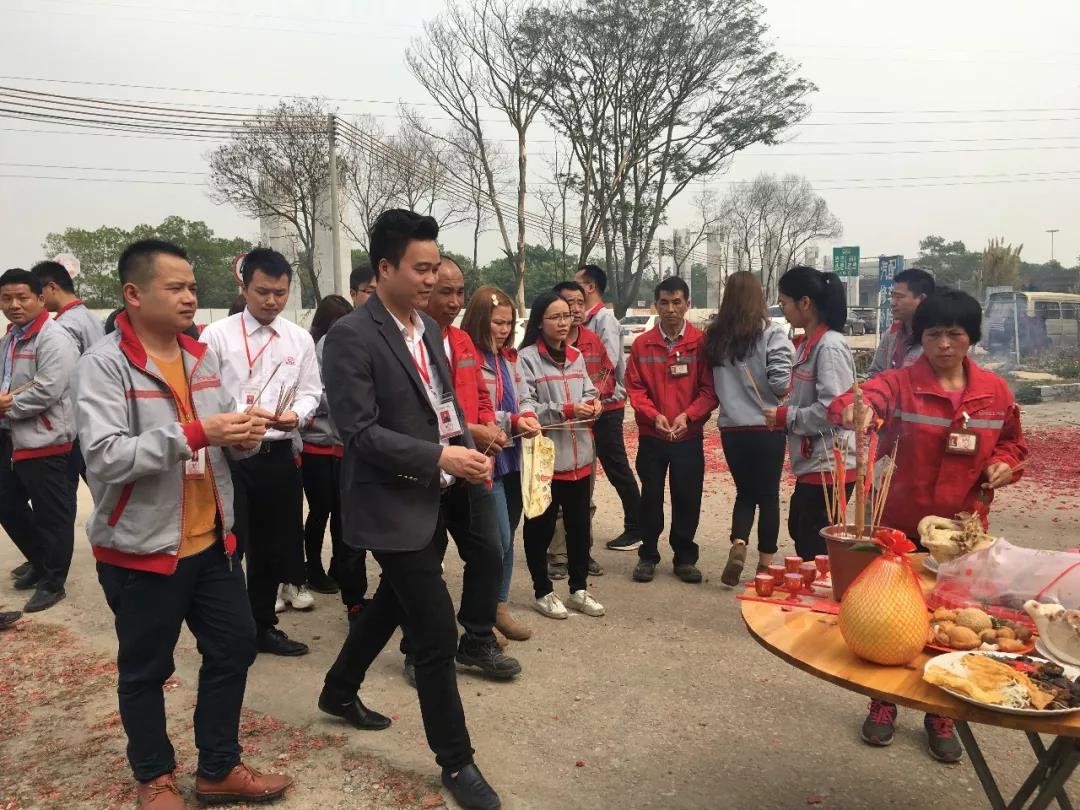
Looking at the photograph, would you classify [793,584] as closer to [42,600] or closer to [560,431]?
[560,431]

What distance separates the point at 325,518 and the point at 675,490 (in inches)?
89.9

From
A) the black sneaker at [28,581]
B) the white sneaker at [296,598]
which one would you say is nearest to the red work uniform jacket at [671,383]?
the white sneaker at [296,598]

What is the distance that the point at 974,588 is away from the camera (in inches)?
96.0

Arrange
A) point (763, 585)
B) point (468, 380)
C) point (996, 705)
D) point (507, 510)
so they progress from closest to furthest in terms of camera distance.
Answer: point (996, 705)
point (763, 585)
point (468, 380)
point (507, 510)

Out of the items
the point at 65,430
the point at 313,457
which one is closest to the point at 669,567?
the point at 313,457

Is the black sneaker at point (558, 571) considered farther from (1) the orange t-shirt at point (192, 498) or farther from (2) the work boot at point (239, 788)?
(1) the orange t-shirt at point (192, 498)

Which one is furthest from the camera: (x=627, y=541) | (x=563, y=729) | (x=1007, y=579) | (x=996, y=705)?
(x=627, y=541)

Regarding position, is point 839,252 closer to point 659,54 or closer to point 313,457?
point 659,54

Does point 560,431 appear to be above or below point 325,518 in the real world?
above

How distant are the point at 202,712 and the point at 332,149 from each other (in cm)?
A: 2258

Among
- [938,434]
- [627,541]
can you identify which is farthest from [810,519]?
[627,541]

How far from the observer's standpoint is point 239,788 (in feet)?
9.29

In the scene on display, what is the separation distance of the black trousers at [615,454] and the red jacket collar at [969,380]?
289 cm

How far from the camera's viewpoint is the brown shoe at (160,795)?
2697 millimetres
